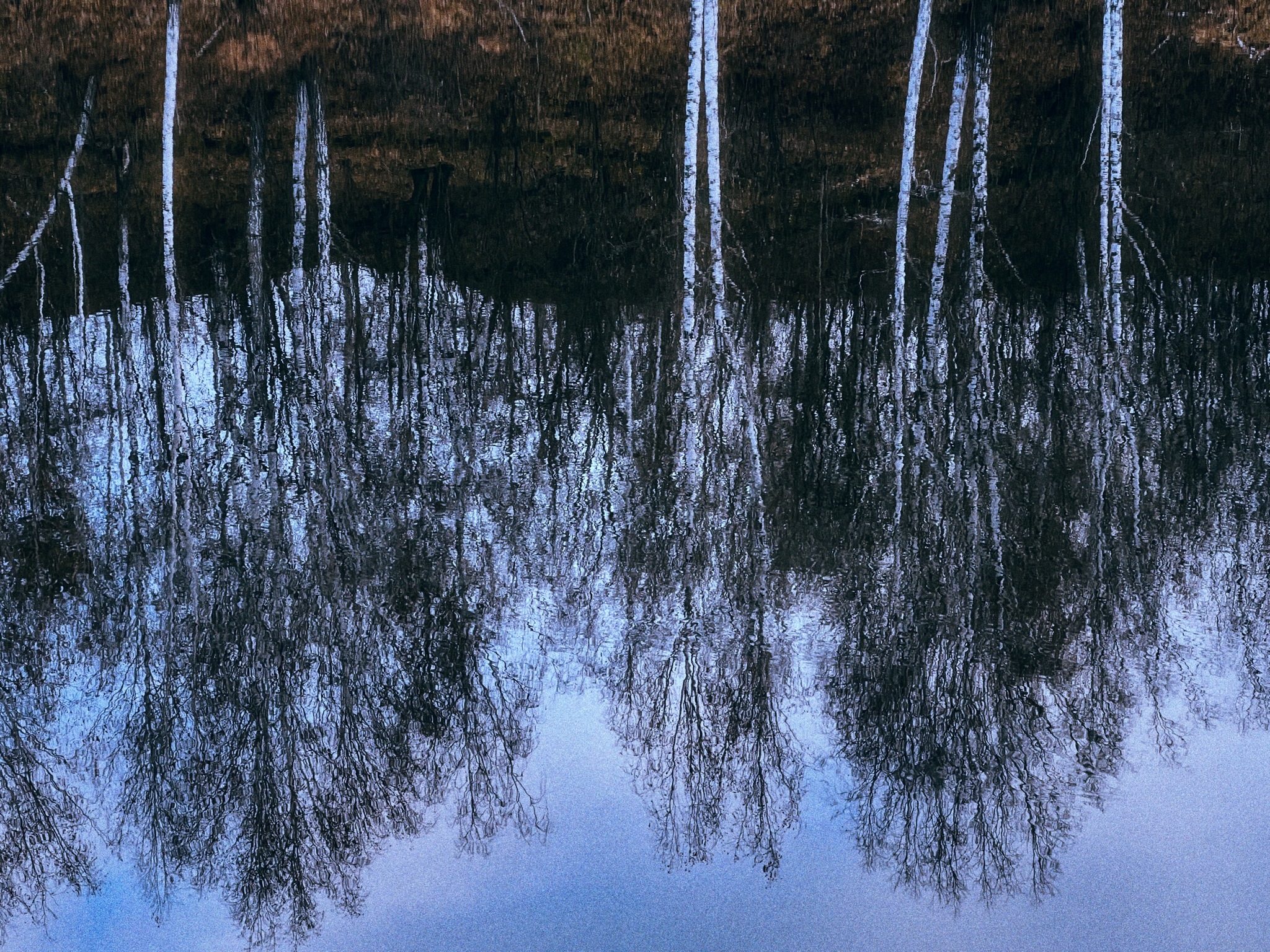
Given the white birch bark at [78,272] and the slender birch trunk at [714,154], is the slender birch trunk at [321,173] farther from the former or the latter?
the slender birch trunk at [714,154]

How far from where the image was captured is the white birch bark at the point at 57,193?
41.5ft

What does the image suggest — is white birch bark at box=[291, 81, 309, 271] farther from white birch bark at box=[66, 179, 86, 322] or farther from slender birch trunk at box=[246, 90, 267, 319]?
white birch bark at box=[66, 179, 86, 322]

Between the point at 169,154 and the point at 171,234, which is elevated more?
the point at 169,154

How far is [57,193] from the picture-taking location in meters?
13.4

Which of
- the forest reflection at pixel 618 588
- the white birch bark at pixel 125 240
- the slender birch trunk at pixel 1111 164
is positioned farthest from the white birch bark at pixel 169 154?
the slender birch trunk at pixel 1111 164

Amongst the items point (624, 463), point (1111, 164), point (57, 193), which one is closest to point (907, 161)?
point (1111, 164)

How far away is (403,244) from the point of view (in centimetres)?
1391

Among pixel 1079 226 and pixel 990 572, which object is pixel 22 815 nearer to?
pixel 990 572

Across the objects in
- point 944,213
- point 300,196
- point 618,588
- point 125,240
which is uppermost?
point 300,196

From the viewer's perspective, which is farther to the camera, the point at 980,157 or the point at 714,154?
the point at 714,154

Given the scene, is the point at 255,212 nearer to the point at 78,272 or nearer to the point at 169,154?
the point at 169,154

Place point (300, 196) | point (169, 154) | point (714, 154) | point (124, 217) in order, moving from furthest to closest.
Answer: point (124, 217), point (300, 196), point (169, 154), point (714, 154)

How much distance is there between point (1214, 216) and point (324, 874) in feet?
42.3

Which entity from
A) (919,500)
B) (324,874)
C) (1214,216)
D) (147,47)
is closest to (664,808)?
(324,874)
